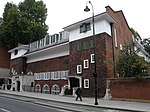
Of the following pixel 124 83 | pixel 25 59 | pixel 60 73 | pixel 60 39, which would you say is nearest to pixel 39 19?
pixel 25 59

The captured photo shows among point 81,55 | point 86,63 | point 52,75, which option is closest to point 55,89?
point 52,75

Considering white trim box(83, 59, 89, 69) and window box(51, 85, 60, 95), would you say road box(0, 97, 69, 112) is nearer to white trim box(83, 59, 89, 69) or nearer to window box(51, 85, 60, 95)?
white trim box(83, 59, 89, 69)

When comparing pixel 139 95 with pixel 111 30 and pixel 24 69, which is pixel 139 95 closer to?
pixel 111 30

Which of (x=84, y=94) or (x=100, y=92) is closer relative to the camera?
(x=100, y=92)

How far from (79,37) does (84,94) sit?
25.7 ft

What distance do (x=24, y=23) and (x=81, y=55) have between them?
2276cm

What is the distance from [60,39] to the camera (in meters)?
35.2

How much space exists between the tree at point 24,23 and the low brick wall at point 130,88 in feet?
95.8

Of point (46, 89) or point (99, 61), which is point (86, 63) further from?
point (46, 89)

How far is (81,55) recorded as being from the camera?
2784 centimetres

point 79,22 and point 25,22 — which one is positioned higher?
point 25,22

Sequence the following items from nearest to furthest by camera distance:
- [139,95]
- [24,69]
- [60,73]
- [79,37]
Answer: [139,95] → [79,37] → [60,73] → [24,69]

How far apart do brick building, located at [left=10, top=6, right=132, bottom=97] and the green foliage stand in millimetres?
1963

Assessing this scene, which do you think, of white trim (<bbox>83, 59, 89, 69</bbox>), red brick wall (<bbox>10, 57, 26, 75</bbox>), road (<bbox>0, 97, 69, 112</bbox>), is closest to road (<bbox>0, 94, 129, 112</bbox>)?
road (<bbox>0, 97, 69, 112</bbox>)
